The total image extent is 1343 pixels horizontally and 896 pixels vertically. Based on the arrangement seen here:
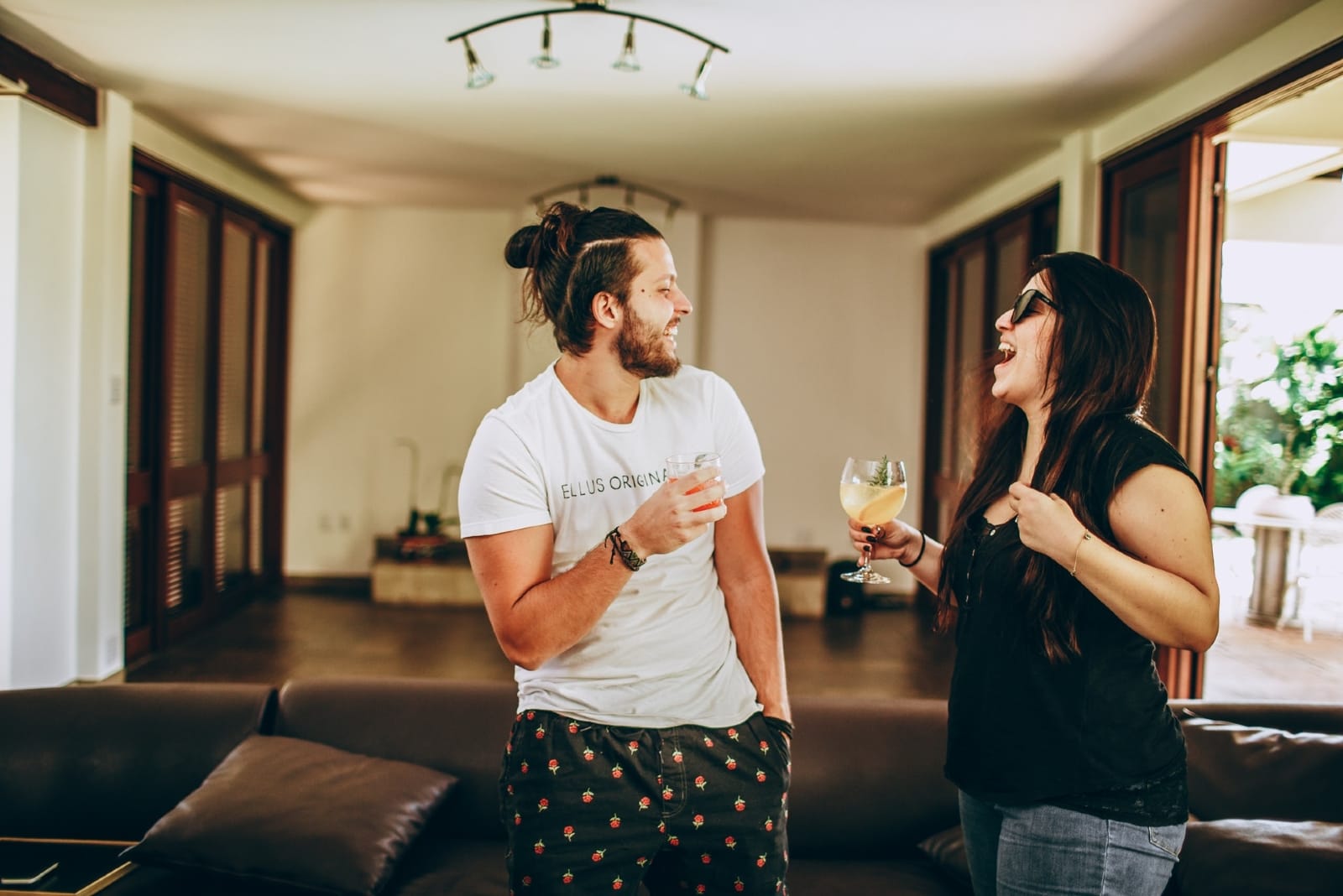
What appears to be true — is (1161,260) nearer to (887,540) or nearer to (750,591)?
(887,540)

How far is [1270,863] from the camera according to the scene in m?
1.67

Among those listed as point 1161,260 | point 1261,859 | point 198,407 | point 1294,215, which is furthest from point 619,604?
point 198,407

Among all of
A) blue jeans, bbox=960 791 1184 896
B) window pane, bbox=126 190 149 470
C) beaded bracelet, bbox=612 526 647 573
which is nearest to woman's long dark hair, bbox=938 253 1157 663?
blue jeans, bbox=960 791 1184 896

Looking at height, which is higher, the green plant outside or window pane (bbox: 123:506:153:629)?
the green plant outside

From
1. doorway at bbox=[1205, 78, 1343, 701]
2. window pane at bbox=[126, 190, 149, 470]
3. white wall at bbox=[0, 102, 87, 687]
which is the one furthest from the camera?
window pane at bbox=[126, 190, 149, 470]

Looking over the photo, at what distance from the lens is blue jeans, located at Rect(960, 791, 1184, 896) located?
1208 mm

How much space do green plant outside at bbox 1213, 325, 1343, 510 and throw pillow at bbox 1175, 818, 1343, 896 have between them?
3795 mm

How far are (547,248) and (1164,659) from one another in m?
3.50

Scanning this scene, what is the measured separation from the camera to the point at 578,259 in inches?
54.1

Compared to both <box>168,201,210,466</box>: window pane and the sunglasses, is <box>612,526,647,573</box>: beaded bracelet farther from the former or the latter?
<box>168,201,210,466</box>: window pane

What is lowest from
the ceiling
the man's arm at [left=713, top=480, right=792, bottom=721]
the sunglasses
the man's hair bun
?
the man's arm at [left=713, top=480, right=792, bottom=721]

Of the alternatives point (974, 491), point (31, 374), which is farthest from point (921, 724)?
point (31, 374)

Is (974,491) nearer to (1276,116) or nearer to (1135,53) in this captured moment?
(1135,53)

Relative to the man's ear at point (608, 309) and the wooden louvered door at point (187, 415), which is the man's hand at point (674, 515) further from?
the wooden louvered door at point (187, 415)
